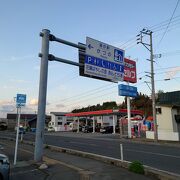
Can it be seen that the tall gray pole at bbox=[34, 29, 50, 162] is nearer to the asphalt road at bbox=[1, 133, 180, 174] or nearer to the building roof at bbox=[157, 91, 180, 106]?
the asphalt road at bbox=[1, 133, 180, 174]

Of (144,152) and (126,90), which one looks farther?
(126,90)

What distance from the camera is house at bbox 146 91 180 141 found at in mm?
36469

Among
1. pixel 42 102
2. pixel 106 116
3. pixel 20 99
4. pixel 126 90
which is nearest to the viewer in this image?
pixel 42 102

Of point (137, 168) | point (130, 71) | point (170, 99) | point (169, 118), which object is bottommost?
point (137, 168)

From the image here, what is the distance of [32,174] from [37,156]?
308 centimetres

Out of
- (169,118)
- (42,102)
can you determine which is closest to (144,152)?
(42,102)

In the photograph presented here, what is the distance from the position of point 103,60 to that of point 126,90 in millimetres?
25281

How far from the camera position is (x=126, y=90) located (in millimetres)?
43625

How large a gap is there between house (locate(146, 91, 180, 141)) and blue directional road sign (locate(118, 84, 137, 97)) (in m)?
5.87

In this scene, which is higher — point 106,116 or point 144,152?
point 106,116

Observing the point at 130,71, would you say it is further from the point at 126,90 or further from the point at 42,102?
the point at 42,102

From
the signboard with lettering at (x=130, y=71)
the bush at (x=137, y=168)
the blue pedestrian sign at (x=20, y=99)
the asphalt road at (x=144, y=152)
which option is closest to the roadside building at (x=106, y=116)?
the signboard with lettering at (x=130, y=71)

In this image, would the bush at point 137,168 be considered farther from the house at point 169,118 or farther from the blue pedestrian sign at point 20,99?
the house at point 169,118

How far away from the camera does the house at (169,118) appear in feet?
120
